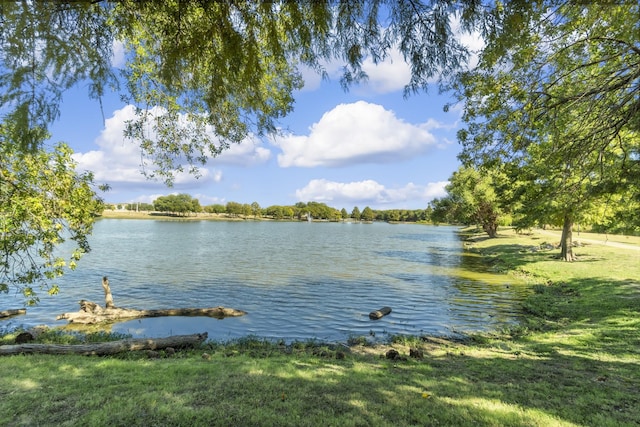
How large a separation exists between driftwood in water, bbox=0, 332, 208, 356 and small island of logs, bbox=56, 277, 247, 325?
4.72 meters

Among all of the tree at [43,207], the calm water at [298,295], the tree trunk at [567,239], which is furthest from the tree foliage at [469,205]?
the tree at [43,207]

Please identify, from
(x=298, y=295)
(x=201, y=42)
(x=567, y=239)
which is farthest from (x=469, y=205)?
(x=201, y=42)

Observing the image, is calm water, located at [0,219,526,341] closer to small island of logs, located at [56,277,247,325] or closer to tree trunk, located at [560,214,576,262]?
small island of logs, located at [56,277,247,325]

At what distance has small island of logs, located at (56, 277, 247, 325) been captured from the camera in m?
14.0

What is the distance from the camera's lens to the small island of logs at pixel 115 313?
45.8 ft

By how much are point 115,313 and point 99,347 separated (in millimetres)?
5912

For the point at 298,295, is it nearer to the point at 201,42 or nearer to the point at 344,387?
the point at 344,387

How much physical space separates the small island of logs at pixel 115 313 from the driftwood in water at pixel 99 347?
15.5ft

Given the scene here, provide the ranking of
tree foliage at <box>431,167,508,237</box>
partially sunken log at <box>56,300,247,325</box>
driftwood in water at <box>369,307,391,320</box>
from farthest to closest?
tree foliage at <box>431,167,508,237</box>, driftwood in water at <box>369,307,391,320</box>, partially sunken log at <box>56,300,247,325</box>

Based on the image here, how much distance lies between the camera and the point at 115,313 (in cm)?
1451

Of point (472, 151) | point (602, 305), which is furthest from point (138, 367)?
point (602, 305)

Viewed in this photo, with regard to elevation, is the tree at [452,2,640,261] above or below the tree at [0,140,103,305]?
above

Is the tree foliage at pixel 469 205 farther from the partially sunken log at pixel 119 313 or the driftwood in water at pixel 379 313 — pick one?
the partially sunken log at pixel 119 313

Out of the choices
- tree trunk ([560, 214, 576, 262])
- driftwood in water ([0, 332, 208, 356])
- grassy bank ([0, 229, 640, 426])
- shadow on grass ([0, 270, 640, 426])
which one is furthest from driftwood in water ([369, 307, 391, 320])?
tree trunk ([560, 214, 576, 262])
